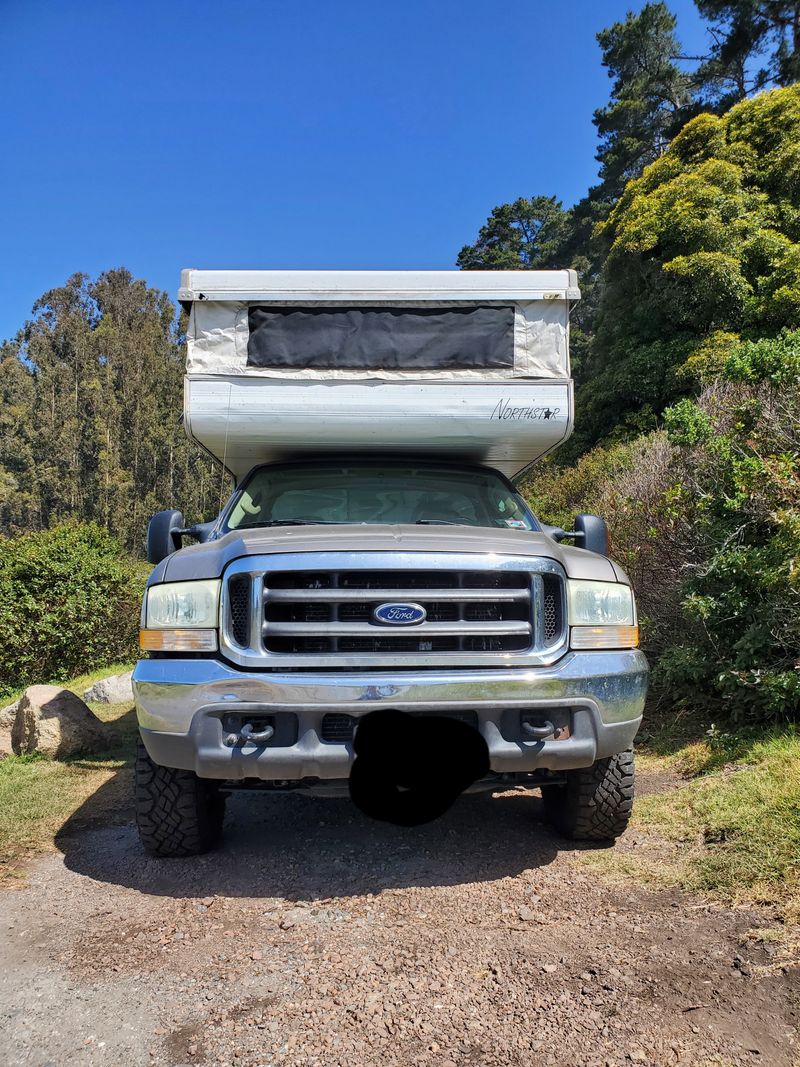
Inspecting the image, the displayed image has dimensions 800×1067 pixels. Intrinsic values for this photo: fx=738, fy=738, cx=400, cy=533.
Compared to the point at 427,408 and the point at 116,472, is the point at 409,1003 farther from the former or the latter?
the point at 116,472

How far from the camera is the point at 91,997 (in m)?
2.43

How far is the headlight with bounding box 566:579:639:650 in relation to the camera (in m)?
3.26

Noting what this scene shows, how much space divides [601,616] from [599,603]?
0.19ft

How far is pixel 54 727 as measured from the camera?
550 centimetres

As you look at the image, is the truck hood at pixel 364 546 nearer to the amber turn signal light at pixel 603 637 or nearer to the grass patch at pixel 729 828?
the amber turn signal light at pixel 603 637

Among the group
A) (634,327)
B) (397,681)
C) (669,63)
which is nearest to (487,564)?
(397,681)

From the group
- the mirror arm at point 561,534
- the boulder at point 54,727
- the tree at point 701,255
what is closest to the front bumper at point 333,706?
the mirror arm at point 561,534

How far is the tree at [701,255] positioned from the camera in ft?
48.2

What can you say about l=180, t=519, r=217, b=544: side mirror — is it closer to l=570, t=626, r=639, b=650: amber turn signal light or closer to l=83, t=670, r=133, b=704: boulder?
l=570, t=626, r=639, b=650: amber turn signal light

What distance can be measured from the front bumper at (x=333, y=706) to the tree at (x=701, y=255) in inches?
527

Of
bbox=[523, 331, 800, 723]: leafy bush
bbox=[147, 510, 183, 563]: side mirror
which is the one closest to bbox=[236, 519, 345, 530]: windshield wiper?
bbox=[147, 510, 183, 563]: side mirror

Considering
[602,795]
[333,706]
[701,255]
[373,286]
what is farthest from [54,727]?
[701,255]

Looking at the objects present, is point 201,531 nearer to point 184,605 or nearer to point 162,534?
point 162,534

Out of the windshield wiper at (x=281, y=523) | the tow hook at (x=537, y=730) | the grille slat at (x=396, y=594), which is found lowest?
the tow hook at (x=537, y=730)
